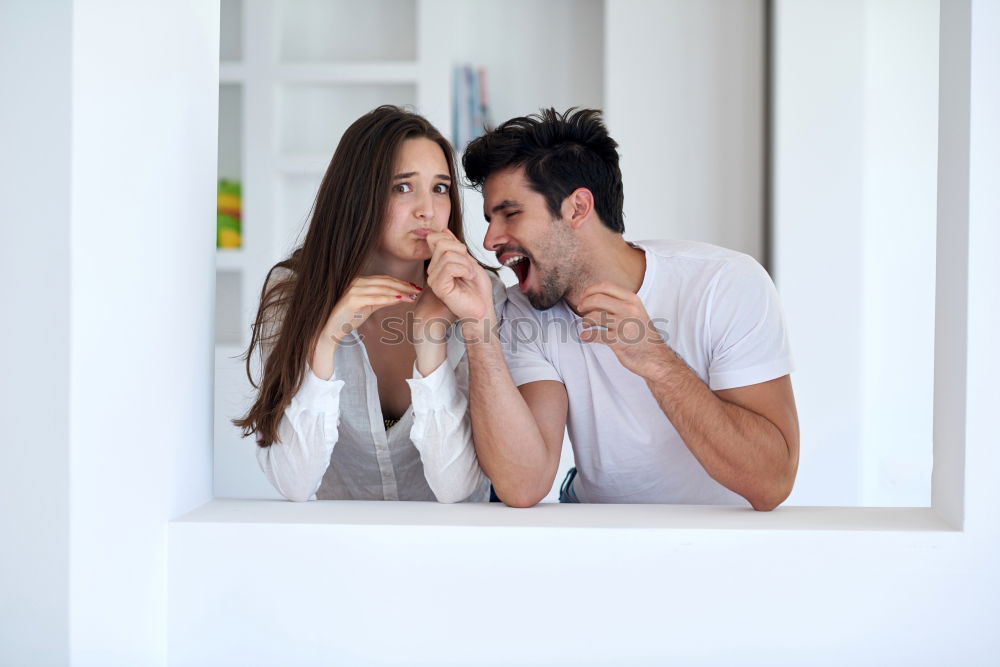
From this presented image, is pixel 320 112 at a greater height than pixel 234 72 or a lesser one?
lesser

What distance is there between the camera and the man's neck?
1.85 m

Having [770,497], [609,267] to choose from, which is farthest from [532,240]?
[770,497]

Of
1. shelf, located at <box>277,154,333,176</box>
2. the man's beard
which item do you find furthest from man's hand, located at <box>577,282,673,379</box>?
shelf, located at <box>277,154,333,176</box>

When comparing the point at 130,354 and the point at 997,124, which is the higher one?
the point at 997,124

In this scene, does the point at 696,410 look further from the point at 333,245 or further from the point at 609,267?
the point at 333,245

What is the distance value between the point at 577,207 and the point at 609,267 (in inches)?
5.9

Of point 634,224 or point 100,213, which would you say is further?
point 634,224

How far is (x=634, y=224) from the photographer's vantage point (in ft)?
11.6

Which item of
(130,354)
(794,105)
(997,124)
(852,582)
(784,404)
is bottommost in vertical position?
(852,582)

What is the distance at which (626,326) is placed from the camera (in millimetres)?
1429

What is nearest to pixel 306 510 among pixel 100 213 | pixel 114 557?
pixel 114 557

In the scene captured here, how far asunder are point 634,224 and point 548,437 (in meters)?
2.07

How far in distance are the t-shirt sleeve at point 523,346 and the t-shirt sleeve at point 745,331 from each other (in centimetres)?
33

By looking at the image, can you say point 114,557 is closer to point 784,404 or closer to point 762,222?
point 784,404
